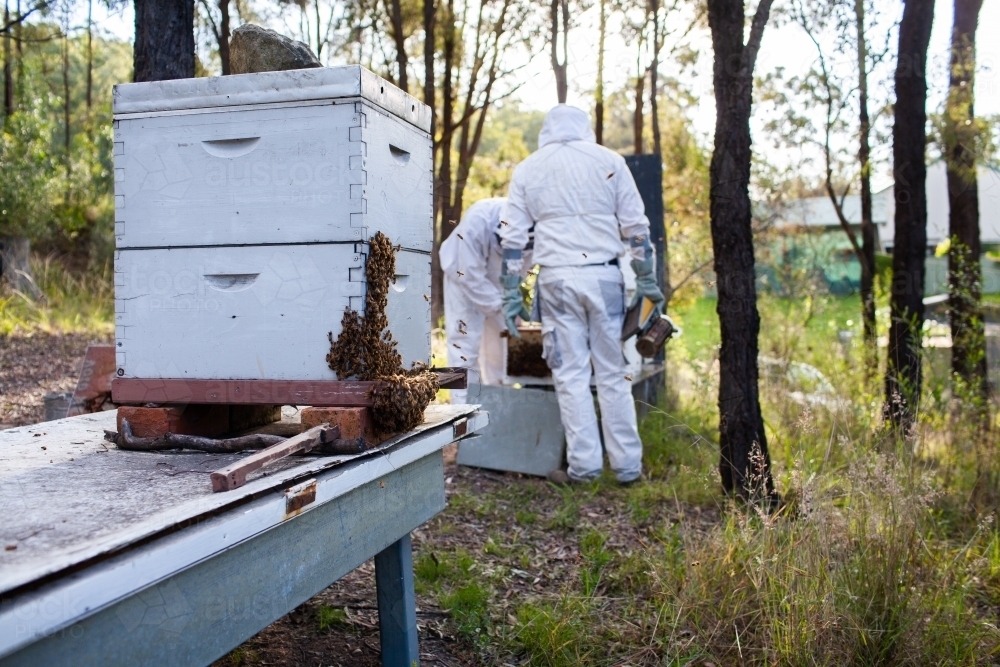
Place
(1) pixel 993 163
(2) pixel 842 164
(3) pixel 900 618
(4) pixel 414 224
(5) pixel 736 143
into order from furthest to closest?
1. (2) pixel 842 164
2. (1) pixel 993 163
3. (5) pixel 736 143
4. (3) pixel 900 618
5. (4) pixel 414 224

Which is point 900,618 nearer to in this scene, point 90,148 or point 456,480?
point 456,480

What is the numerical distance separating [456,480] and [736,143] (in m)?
2.37

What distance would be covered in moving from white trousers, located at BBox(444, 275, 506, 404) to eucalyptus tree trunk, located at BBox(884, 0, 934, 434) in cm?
254

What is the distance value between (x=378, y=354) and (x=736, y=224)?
241 centimetres

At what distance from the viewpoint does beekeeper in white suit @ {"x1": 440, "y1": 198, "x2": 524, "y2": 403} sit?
5645 mm

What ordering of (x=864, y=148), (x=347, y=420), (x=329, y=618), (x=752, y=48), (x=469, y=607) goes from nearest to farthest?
(x=347, y=420)
(x=329, y=618)
(x=469, y=607)
(x=752, y=48)
(x=864, y=148)

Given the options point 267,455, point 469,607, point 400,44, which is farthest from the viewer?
point 400,44

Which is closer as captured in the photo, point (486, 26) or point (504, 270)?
point (504, 270)

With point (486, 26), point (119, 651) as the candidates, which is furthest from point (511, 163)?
point (119, 651)

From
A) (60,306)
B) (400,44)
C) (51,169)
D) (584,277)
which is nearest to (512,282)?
(584,277)

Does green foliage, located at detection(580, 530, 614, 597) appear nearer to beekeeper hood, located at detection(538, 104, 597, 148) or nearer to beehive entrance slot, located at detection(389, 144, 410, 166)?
beehive entrance slot, located at detection(389, 144, 410, 166)

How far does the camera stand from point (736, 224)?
391cm

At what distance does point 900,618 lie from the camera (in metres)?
2.55

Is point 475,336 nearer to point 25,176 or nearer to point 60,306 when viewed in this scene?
point 60,306
